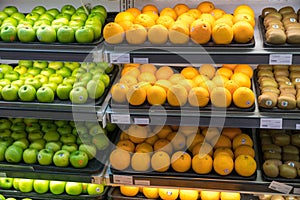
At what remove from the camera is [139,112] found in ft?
7.73

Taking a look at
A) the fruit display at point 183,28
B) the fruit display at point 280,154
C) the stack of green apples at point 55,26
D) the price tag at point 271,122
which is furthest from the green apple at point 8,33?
the fruit display at point 280,154

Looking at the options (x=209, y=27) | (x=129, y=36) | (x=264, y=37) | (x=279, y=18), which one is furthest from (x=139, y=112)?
(x=279, y=18)

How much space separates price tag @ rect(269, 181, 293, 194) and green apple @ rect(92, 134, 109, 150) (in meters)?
1.02

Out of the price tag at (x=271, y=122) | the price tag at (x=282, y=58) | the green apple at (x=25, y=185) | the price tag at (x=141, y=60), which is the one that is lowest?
the green apple at (x=25, y=185)

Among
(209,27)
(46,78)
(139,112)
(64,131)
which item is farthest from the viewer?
(64,131)

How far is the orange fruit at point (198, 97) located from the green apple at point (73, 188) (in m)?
0.96

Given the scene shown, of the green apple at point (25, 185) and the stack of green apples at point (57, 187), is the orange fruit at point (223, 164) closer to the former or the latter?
the stack of green apples at point (57, 187)

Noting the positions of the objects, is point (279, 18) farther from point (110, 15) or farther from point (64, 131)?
point (64, 131)

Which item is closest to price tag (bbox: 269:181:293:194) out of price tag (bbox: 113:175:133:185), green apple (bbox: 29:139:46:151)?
price tag (bbox: 113:175:133:185)

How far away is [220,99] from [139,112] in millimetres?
443

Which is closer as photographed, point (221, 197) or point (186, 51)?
point (186, 51)

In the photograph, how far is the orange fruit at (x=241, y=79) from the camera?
92.7 inches

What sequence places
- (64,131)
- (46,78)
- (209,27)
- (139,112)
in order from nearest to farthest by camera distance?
(209,27) → (139,112) → (46,78) → (64,131)

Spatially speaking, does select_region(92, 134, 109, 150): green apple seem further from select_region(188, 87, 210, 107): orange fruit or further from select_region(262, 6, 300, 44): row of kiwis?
select_region(262, 6, 300, 44): row of kiwis
